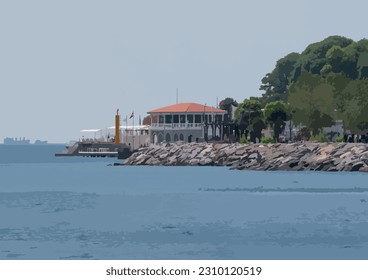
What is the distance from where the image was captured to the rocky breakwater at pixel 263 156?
14138cm

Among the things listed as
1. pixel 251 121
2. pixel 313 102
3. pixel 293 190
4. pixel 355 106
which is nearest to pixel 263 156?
pixel 313 102

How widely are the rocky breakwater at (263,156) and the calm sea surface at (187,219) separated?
21.1 meters

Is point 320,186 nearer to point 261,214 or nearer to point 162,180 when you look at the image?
point 162,180

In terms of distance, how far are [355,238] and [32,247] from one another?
1662 centimetres

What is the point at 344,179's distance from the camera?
395 ft

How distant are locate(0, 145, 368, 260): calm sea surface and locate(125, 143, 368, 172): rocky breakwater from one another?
21.1 m

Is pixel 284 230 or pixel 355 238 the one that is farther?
pixel 284 230

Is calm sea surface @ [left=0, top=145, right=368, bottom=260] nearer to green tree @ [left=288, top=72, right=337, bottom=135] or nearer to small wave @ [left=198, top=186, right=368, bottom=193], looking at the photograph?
small wave @ [left=198, top=186, right=368, bottom=193]

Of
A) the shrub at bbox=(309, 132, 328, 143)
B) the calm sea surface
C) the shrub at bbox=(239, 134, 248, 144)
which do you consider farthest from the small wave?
the shrub at bbox=(239, 134, 248, 144)

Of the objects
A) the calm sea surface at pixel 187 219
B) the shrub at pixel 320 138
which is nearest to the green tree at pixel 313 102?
the shrub at pixel 320 138

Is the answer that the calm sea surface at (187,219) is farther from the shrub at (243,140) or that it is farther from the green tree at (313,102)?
the shrub at (243,140)

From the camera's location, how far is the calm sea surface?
171 feet

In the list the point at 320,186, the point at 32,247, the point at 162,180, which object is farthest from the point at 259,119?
the point at 32,247

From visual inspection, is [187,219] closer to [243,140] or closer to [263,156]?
[263,156]
